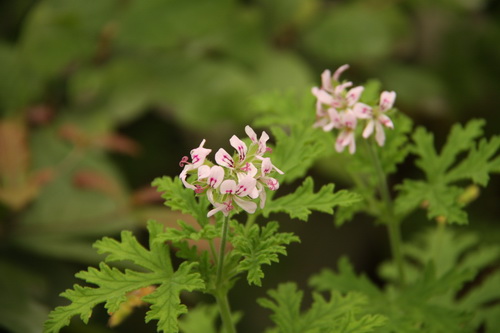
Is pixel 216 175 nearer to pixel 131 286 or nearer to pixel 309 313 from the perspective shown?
pixel 131 286

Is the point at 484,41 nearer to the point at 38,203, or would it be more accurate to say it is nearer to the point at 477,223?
the point at 477,223

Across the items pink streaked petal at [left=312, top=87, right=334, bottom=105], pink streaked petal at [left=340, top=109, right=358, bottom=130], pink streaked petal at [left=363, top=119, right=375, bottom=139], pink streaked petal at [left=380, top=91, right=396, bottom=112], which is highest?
pink streaked petal at [left=312, top=87, right=334, bottom=105]

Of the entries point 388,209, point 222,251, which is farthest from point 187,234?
point 388,209

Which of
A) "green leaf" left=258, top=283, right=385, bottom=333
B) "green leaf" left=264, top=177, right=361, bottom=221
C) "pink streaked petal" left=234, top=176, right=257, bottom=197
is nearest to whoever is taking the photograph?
"pink streaked petal" left=234, top=176, right=257, bottom=197

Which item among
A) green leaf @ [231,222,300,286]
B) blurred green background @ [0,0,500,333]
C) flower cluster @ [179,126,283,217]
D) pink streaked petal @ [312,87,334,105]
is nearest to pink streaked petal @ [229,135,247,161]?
flower cluster @ [179,126,283,217]

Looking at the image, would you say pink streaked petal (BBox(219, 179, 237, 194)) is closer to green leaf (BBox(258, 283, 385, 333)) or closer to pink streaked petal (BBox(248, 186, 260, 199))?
pink streaked petal (BBox(248, 186, 260, 199))

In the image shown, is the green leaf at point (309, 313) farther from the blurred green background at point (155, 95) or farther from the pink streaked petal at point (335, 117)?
the blurred green background at point (155, 95)

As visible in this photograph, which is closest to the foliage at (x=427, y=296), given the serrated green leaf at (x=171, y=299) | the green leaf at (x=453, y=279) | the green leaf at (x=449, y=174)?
the green leaf at (x=453, y=279)

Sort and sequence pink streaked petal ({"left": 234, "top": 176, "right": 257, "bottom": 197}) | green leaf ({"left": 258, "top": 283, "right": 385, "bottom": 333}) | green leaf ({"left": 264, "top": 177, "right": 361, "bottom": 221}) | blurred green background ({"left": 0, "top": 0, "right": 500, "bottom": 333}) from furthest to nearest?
blurred green background ({"left": 0, "top": 0, "right": 500, "bottom": 333}) → green leaf ({"left": 258, "top": 283, "right": 385, "bottom": 333}) → green leaf ({"left": 264, "top": 177, "right": 361, "bottom": 221}) → pink streaked petal ({"left": 234, "top": 176, "right": 257, "bottom": 197})
